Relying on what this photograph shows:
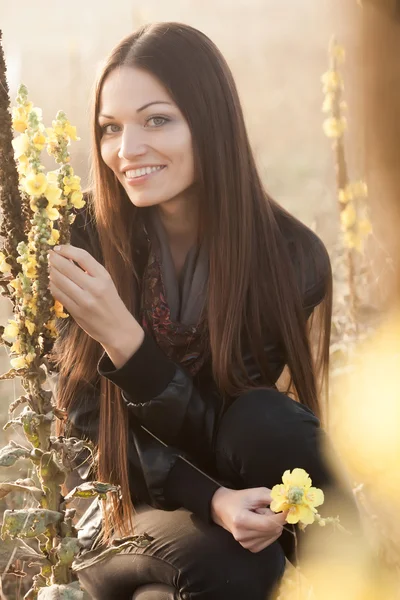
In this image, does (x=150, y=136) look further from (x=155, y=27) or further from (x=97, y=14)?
(x=97, y=14)

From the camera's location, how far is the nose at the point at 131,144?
1801 millimetres

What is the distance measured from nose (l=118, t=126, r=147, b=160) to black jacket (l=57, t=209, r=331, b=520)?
0.99 ft

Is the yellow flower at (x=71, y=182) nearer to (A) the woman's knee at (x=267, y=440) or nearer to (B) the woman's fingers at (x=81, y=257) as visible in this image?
(B) the woman's fingers at (x=81, y=257)

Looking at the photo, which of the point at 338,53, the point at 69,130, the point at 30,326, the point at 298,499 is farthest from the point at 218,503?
the point at 338,53

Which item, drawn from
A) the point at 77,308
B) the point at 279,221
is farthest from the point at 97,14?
the point at 77,308

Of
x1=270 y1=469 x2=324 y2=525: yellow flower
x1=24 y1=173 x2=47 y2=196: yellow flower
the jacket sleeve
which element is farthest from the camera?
the jacket sleeve

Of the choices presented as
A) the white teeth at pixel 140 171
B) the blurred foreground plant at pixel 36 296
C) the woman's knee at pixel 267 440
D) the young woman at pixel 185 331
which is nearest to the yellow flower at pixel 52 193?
the blurred foreground plant at pixel 36 296

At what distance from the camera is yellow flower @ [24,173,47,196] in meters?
1.28

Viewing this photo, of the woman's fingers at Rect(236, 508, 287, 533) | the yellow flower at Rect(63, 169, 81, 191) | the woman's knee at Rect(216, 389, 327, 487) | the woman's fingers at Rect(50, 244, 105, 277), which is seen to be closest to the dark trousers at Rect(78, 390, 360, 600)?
the woman's knee at Rect(216, 389, 327, 487)

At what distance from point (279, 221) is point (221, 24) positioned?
7.18 meters

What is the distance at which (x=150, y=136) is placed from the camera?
1.82 metres

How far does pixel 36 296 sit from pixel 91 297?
0.84 feet

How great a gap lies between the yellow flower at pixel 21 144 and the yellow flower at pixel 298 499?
0.73 meters

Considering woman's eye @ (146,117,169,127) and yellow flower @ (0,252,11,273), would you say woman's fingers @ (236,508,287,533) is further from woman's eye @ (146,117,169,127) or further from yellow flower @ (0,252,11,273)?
woman's eye @ (146,117,169,127)
